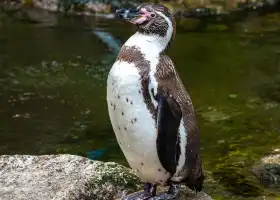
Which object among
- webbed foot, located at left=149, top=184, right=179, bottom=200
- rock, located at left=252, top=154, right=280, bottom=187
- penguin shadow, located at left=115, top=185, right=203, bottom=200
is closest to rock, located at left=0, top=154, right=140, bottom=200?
penguin shadow, located at left=115, top=185, right=203, bottom=200

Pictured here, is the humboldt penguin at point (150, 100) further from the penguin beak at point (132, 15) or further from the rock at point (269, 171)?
the rock at point (269, 171)

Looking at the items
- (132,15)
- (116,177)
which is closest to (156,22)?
(132,15)

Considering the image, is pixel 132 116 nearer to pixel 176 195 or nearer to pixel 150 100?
pixel 150 100

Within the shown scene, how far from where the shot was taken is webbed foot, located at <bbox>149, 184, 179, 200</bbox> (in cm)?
370

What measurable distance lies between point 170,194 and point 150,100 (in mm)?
673

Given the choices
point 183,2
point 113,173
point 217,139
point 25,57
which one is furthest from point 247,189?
point 183,2

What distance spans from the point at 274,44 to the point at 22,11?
18.6 feet

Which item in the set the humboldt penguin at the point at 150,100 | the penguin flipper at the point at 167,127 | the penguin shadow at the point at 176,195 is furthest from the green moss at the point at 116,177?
the penguin flipper at the point at 167,127

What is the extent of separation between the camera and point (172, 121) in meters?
3.37

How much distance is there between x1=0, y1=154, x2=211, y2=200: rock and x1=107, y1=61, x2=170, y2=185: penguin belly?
52cm

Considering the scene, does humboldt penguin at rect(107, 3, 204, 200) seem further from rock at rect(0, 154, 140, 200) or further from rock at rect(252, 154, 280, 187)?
rock at rect(252, 154, 280, 187)

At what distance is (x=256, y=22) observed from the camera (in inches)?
534

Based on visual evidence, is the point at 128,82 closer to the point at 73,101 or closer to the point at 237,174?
the point at 237,174

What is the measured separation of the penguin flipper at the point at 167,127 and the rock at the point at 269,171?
2922 mm
